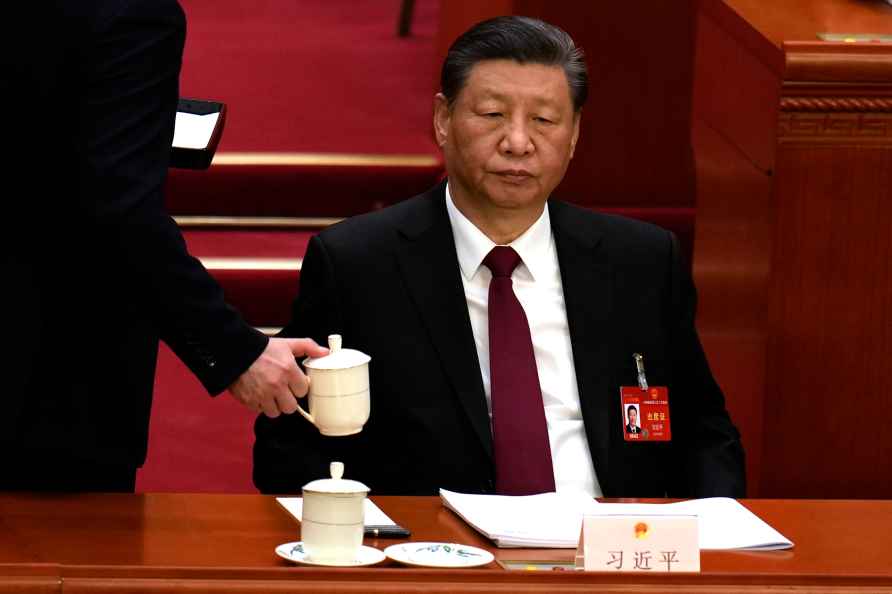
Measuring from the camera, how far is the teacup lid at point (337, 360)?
7.22 ft

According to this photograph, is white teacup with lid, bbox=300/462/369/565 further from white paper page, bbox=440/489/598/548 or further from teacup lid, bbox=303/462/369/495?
white paper page, bbox=440/489/598/548

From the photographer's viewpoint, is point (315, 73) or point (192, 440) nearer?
point (192, 440)

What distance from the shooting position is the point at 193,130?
2525 mm

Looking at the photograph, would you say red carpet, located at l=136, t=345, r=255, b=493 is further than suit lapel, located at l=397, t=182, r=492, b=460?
Yes

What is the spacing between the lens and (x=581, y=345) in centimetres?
273

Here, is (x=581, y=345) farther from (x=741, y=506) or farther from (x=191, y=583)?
(x=191, y=583)

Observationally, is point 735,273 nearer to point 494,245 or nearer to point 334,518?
point 494,245

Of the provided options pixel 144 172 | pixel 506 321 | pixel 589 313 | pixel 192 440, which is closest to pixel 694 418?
pixel 589 313

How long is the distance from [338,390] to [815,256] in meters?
1.46

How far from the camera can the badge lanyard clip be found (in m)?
2.76

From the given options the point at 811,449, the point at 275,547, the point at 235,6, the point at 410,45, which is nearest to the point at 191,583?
the point at 275,547

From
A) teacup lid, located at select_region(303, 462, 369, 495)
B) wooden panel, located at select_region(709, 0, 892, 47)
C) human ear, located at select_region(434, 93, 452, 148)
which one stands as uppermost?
wooden panel, located at select_region(709, 0, 892, 47)

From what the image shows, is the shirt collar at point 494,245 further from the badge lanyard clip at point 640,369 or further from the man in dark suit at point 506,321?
the badge lanyard clip at point 640,369

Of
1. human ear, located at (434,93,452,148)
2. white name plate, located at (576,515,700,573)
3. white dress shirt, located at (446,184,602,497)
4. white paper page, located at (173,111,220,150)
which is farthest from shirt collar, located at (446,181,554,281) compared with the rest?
white name plate, located at (576,515,700,573)
